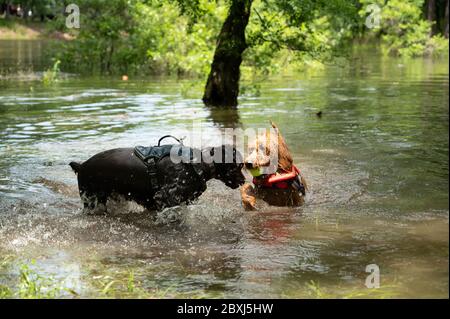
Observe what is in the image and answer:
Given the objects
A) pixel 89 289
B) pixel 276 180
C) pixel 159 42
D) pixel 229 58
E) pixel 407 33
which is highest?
pixel 407 33

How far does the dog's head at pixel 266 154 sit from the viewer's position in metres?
7.53

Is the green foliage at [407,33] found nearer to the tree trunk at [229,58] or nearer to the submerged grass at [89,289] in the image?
the tree trunk at [229,58]

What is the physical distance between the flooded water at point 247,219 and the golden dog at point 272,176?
0.56 ft

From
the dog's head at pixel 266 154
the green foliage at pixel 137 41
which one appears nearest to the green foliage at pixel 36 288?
the dog's head at pixel 266 154

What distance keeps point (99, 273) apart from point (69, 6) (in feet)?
69.1

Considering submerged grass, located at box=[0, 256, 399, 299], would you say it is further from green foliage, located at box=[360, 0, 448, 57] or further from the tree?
green foliage, located at box=[360, 0, 448, 57]

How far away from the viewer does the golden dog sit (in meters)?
7.56

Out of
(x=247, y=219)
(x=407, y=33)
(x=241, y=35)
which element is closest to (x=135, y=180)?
(x=247, y=219)

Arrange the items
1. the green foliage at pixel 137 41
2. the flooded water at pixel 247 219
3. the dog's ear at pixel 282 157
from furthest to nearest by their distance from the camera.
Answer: the green foliage at pixel 137 41 → the dog's ear at pixel 282 157 → the flooded water at pixel 247 219

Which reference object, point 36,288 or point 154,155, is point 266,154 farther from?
point 36,288

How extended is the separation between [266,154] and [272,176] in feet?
1.05

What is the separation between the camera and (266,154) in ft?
24.8

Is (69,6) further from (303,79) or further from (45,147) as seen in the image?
(45,147)
